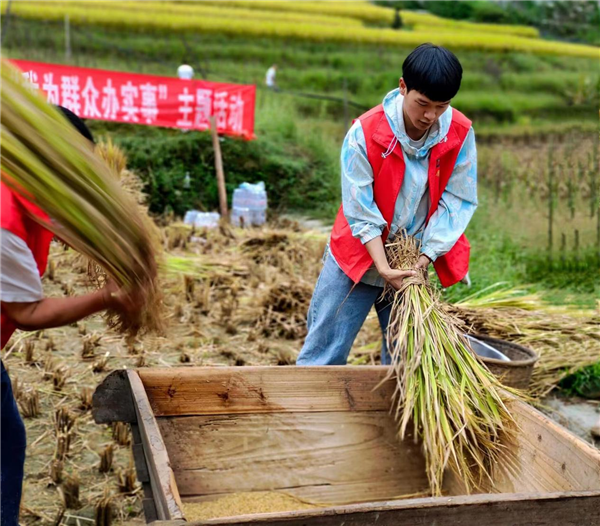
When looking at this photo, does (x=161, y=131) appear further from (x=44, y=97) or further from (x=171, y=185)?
(x=44, y=97)

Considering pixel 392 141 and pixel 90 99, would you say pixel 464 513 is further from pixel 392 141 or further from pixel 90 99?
pixel 90 99

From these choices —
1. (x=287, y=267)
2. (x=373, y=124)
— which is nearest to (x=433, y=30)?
(x=287, y=267)

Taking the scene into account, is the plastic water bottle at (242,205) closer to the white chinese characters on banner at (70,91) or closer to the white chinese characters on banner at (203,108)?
the white chinese characters on banner at (203,108)

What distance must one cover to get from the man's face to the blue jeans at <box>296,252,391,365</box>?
2.13ft

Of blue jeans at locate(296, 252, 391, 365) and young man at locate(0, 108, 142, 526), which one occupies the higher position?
young man at locate(0, 108, 142, 526)

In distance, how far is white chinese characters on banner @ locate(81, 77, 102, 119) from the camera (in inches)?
333

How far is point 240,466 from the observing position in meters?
2.80

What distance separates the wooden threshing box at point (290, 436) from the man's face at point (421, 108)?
0.93 m

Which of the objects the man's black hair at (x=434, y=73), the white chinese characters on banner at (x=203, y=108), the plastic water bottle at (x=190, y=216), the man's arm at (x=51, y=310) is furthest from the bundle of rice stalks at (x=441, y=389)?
the white chinese characters on banner at (x=203, y=108)

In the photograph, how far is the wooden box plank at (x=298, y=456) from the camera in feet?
8.99

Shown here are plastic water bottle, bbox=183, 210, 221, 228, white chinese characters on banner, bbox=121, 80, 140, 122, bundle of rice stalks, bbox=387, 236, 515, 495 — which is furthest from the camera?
white chinese characters on banner, bbox=121, 80, 140, 122

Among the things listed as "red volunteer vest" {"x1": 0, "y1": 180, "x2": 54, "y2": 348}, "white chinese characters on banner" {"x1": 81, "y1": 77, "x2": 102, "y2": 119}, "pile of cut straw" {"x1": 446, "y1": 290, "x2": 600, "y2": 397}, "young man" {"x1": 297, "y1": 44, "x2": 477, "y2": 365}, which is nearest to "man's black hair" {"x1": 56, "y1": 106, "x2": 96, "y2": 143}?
"red volunteer vest" {"x1": 0, "y1": 180, "x2": 54, "y2": 348}

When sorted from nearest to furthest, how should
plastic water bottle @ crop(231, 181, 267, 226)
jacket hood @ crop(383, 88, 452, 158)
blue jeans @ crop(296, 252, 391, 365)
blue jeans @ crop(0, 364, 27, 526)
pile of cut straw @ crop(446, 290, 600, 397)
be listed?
blue jeans @ crop(0, 364, 27, 526), jacket hood @ crop(383, 88, 452, 158), blue jeans @ crop(296, 252, 391, 365), pile of cut straw @ crop(446, 290, 600, 397), plastic water bottle @ crop(231, 181, 267, 226)

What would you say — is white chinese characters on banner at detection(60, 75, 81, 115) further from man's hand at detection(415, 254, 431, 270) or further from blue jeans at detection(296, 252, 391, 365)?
man's hand at detection(415, 254, 431, 270)
